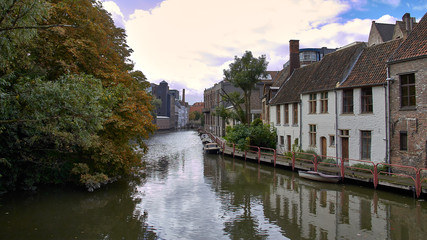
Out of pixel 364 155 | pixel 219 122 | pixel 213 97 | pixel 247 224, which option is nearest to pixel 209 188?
pixel 247 224

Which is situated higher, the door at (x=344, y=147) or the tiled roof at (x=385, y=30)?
the tiled roof at (x=385, y=30)

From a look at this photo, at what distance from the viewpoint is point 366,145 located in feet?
66.4

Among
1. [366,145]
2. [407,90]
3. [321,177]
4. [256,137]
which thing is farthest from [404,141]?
[256,137]

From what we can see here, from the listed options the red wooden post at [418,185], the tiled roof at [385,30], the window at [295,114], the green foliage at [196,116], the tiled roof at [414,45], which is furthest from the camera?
the green foliage at [196,116]

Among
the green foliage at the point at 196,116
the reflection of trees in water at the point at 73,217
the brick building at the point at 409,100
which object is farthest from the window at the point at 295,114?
the green foliage at the point at 196,116

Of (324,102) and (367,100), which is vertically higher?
(324,102)

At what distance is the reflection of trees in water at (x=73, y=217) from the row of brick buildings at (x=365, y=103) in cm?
1446

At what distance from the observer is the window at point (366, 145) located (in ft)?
65.6

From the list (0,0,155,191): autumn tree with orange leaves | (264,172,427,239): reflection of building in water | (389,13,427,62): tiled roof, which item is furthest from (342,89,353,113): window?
(0,0,155,191): autumn tree with orange leaves

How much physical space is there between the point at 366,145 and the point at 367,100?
291 centimetres

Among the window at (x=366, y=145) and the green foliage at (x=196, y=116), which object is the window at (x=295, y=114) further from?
the green foliage at (x=196, y=116)

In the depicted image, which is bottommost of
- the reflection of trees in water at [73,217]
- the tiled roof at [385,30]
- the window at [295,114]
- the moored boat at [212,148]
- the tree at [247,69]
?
the reflection of trees in water at [73,217]

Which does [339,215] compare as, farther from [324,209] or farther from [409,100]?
[409,100]

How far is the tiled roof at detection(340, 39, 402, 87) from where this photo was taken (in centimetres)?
1981
